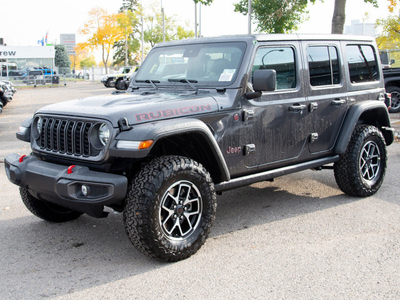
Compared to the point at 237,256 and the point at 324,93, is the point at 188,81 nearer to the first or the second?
the point at 324,93

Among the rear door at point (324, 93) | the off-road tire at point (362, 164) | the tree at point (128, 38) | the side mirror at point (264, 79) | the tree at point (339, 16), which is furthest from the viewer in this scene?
the tree at point (128, 38)

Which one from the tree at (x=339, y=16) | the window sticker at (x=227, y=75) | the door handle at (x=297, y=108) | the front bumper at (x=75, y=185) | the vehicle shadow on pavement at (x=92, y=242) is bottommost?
the vehicle shadow on pavement at (x=92, y=242)

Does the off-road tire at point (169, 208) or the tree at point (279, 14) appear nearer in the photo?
the off-road tire at point (169, 208)

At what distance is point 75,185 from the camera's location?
11.7ft

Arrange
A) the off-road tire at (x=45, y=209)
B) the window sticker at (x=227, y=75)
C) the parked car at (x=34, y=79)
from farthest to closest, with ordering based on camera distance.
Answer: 1. the parked car at (x=34, y=79)
2. the off-road tire at (x=45, y=209)
3. the window sticker at (x=227, y=75)

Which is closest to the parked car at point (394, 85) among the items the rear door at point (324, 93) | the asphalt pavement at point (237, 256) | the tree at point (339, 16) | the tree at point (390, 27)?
the tree at point (339, 16)

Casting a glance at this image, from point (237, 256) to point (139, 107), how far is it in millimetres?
1572

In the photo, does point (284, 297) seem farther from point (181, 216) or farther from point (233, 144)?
point (233, 144)

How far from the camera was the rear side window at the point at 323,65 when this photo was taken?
513 cm

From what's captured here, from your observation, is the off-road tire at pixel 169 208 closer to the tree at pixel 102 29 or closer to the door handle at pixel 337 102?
the door handle at pixel 337 102

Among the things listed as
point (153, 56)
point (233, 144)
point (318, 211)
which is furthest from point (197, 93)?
point (318, 211)

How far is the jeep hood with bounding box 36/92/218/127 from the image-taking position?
3695mm

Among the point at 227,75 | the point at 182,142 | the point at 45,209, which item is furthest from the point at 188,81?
the point at 45,209

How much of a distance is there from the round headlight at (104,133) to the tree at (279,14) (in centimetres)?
1548
